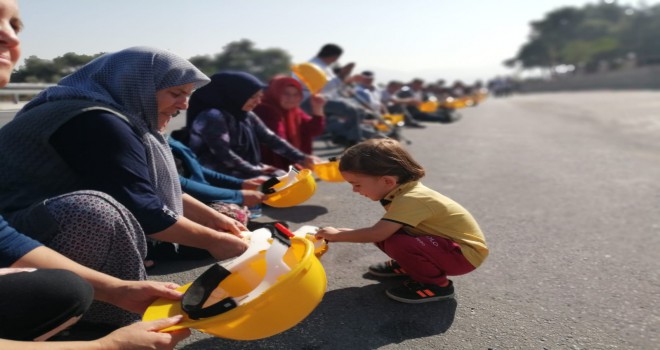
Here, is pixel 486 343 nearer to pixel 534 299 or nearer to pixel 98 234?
pixel 534 299

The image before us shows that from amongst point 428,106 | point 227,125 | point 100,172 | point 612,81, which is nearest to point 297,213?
point 227,125

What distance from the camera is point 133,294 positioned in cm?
132

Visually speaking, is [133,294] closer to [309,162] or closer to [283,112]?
[309,162]

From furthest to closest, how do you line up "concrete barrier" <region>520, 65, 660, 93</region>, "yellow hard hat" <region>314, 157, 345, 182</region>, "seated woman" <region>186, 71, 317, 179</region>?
"concrete barrier" <region>520, 65, 660, 93</region> → "yellow hard hat" <region>314, 157, 345, 182</region> → "seated woman" <region>186, 71, 317, 179</region>

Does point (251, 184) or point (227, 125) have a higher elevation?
point (227, 125)

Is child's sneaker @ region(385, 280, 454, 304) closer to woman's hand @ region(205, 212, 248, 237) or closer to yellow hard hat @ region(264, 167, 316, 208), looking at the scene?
woman's hand @ region(205, 212, 248, 237)

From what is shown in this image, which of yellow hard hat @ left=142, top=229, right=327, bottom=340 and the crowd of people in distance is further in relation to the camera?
yellow hard hat @ left=142, top=229, right=327, bottom=340

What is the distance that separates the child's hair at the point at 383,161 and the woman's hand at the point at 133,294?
0.94m

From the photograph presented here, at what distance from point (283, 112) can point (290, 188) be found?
1681mm

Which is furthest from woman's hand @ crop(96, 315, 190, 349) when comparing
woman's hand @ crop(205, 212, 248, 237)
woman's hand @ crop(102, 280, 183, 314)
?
woman's hand @ crop(205, 212, 248, 237)

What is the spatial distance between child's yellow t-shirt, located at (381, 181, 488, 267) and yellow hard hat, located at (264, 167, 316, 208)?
38.2 inches

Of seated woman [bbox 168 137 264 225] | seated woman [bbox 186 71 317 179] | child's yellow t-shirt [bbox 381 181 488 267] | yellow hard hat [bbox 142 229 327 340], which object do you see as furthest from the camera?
seated woman [bbox 186 71 317 179]

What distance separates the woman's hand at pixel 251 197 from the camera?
2775 millimetres

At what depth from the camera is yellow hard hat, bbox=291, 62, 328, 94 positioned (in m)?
5.46
